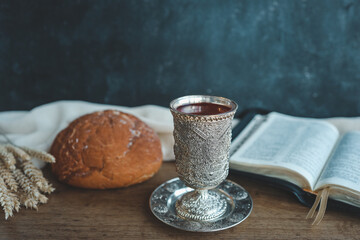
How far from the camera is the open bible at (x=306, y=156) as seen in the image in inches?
38.2

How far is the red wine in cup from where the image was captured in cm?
93

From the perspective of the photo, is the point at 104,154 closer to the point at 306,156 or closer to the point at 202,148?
the point at 202,148

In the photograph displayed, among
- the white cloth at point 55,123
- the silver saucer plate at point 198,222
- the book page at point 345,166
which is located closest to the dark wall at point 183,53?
the white cloth at point 55,123

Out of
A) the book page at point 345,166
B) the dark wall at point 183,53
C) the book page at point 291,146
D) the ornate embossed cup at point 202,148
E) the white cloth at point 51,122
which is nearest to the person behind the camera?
the ornate embossed cup at point 202,148

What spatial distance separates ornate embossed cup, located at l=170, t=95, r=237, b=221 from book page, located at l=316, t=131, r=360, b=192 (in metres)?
0.31

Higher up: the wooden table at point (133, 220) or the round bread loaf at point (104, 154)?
the round bread loaf at point (104, 154)

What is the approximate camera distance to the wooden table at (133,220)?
894 millimetres

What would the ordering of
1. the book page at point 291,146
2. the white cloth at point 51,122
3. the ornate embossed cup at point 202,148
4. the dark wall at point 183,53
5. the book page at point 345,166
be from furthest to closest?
the dark wall at point 183,53, the white cloth at point 51,122, the book page at point 291,146, the book page at point 345,166, the ornate embossed cup at point 202,148

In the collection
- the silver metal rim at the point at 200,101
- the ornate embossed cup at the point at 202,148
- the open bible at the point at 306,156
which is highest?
the silver metal rim at the point at 200,101

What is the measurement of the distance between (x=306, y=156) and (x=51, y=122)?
103 centimetres

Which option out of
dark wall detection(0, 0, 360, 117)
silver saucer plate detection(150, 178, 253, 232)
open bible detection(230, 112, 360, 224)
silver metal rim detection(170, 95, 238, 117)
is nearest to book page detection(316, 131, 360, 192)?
open bible detection(230, 112, 360, 224)

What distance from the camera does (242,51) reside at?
161 cm

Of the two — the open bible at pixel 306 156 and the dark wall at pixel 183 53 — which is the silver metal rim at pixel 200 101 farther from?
A: the dark wall at pixel 183 53

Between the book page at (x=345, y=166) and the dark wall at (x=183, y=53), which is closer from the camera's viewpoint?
the book page at (x=345, y=166)
